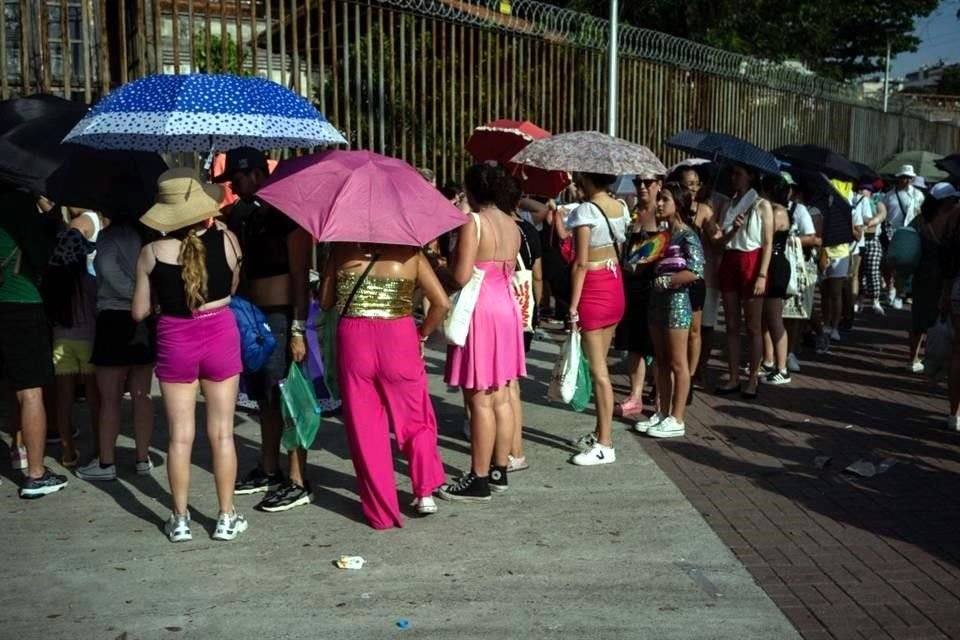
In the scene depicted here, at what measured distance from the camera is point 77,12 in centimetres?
944

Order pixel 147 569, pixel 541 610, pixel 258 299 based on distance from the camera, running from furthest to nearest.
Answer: pixel 258 299 → pixel 147 569 → pixel 541 610

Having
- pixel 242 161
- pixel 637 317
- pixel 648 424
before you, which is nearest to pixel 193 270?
pixel 242 161

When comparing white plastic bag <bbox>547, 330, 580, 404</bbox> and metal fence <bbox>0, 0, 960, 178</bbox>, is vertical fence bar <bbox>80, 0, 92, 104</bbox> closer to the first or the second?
metal fence <bbox>0, 0, 960, 178</bbox>

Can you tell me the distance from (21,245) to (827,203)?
310 inches

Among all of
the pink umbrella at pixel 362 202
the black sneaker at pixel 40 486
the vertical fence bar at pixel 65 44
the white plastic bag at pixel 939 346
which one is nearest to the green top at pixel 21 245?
the black sneaker at pixel 40 486

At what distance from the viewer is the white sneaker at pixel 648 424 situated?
7984 millimetres

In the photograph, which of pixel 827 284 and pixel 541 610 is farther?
pixel 827 284

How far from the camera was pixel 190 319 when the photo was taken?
18.1 ft

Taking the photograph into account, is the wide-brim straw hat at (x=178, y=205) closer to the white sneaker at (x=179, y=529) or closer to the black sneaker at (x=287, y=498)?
the white sneaker at (x=179, y=529)

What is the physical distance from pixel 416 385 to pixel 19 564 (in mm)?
2082

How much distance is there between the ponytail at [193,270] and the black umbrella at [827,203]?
7044mm

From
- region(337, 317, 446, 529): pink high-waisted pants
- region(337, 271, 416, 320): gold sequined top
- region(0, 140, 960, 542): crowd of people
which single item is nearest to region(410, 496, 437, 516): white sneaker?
region(0, 140, 960, 542): crowd of people

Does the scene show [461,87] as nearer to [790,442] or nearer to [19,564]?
[790,442]

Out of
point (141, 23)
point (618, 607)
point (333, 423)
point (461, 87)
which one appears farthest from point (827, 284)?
point (618, 607)
